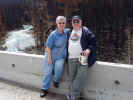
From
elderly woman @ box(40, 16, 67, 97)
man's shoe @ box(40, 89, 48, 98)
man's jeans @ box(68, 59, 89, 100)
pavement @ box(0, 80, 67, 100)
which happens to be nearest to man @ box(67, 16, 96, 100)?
man's jeans @ box(68, 59, 89, 100)

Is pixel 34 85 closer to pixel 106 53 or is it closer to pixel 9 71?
pixel 9 71

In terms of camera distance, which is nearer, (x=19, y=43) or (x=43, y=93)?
(x=43, y=93)

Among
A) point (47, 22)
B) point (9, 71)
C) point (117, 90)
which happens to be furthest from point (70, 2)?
point (117, 90)

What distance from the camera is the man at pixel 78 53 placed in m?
3.64

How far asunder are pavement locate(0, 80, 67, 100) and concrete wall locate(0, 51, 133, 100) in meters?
0.17

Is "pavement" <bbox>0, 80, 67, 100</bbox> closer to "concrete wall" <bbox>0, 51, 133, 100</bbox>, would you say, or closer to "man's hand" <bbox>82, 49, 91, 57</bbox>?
"concrete wall" <bbox>0, 51, 133, 100</bbox>

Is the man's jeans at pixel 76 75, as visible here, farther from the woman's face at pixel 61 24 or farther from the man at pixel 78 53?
the woman's face at pixel 61 24

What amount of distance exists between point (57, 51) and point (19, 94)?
1424 millimetres

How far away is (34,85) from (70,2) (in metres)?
3.75

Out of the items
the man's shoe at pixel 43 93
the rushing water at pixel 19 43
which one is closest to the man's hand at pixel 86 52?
the man's shoe at pixel 43 93

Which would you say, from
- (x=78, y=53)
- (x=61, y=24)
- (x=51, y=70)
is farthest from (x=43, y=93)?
(x=61, y=24)

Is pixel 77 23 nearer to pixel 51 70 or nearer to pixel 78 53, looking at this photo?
pixel 78 53

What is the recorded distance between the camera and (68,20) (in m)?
7.46

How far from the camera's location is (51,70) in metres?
4.16
